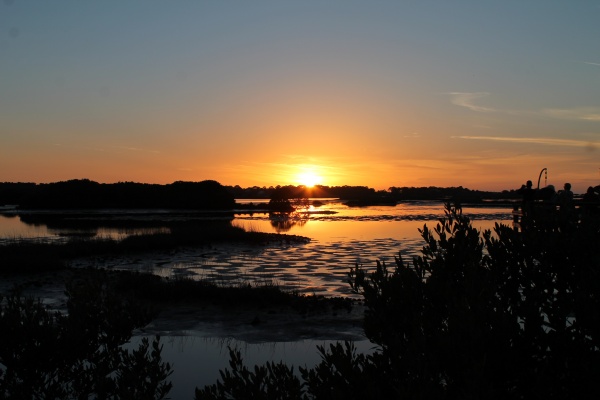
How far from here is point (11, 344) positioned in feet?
22.5

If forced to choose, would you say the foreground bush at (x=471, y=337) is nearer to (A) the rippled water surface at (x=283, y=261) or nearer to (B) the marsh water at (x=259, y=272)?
(B) the marsh water at (x=259, y=272)

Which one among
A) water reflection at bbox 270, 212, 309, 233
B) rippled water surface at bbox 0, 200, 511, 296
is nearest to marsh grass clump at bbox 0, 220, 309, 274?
rippled water surface at bbox 0, 200, 511, 296

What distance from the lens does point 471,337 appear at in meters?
4.57

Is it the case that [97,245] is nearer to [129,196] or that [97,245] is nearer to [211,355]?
[211,355]

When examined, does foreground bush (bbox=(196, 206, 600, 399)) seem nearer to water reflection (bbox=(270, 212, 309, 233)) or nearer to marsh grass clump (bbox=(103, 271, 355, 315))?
marsh grass clump (bbox=(103, 271, 355, 315))

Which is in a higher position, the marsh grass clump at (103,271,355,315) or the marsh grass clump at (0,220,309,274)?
the marsh grass clump at (0,220,309,274)

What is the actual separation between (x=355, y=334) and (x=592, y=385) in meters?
7.88

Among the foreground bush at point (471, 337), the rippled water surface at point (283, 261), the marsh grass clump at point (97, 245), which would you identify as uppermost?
the foreground bush at point (471, 337)

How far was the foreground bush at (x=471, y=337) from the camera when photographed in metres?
4.61

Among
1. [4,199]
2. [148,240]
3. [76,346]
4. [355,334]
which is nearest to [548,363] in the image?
[76,346]

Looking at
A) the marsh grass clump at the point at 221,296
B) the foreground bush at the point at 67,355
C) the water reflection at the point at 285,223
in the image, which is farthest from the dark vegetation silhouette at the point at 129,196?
the foreground bush at the point at 67,355

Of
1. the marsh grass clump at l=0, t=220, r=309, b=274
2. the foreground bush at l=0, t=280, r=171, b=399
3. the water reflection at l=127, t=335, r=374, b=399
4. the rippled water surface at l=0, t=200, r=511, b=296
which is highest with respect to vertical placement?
the foreground bush at l=0, t=280, r=171, b=399

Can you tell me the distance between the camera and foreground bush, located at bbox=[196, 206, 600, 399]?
4.61m

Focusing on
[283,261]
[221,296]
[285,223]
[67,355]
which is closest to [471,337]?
[67,355]
